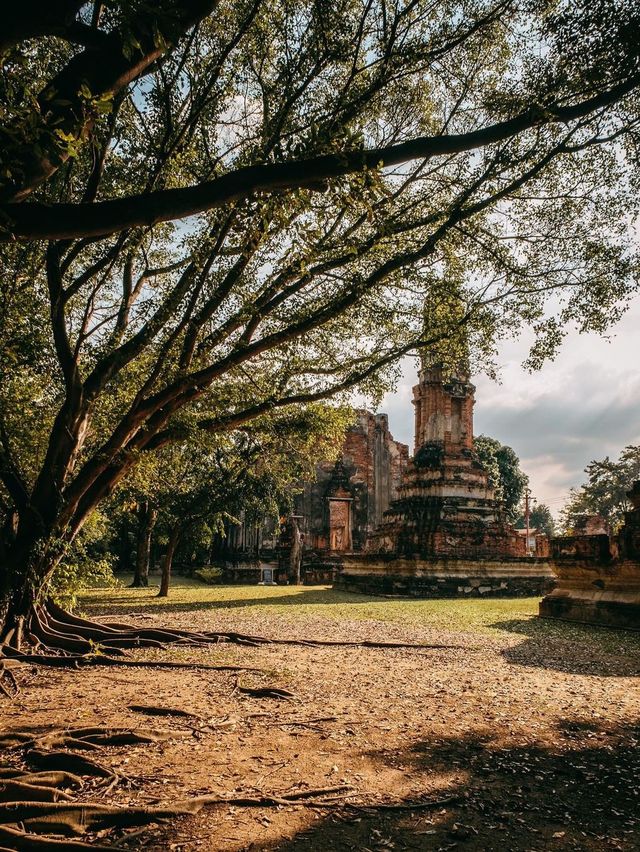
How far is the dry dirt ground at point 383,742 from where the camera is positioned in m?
2.98

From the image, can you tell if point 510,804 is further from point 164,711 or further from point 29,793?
point 164,711

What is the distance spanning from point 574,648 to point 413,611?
17.9 ft

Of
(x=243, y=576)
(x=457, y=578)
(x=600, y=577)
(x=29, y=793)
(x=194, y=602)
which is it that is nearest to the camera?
(x=29, y=793)

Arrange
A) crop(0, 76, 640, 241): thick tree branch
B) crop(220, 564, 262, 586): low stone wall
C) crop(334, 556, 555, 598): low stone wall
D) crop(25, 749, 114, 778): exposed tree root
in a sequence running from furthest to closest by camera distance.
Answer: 1. crop(220, 564, 262, 586): low stone wall
2. crop(334, 556, 555, 598): low stone wall
3. crop(25, 749, 114, 778): exposed tree root
4. crop(0, 76, 640, 241): thick tree branch

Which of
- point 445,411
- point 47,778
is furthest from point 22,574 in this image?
point 445,411

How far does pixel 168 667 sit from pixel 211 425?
11.2 feet

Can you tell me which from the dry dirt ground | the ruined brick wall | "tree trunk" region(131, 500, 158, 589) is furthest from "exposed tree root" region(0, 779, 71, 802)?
the ruined brick wall

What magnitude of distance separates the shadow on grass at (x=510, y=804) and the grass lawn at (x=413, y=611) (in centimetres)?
514

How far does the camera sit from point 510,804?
332 centimetres

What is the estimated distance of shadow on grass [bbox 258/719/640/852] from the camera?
2.89 metres

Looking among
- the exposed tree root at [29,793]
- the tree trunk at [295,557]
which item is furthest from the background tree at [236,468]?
the exposed tree root at [29,793]

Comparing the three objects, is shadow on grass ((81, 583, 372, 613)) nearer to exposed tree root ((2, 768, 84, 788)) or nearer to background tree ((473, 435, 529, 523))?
exposed tree root ((2, 768, 84, 788))

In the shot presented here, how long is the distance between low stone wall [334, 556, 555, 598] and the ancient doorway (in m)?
13.3

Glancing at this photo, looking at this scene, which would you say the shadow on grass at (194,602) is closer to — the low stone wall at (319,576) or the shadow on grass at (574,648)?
the shadow on grass at (574,648)
